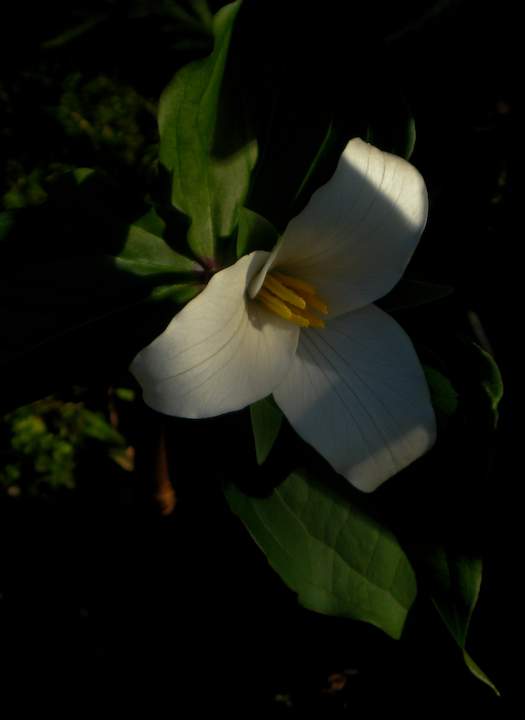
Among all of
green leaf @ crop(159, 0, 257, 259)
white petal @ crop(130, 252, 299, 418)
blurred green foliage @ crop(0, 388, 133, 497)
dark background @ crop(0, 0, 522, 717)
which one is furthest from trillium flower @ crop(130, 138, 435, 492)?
blurred green foliage @ crop(0, 388, 133, 497)

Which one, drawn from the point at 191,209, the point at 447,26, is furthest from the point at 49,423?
the point at 447,26

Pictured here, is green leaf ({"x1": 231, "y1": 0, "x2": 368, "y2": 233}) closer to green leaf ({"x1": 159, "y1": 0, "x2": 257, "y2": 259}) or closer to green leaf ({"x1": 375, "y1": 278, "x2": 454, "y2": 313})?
green leaf ({"x1": 159, "y1": 0, "x2": 257, "y2": 259})

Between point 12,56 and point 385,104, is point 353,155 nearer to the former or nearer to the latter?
point 385,104

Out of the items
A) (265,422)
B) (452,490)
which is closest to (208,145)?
(265,422)

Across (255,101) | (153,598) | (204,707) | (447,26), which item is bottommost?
(204,707)

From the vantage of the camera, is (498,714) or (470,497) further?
(498,714)

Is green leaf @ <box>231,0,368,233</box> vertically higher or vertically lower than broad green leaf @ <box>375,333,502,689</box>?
higher

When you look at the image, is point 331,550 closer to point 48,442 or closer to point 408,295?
point 408,295
